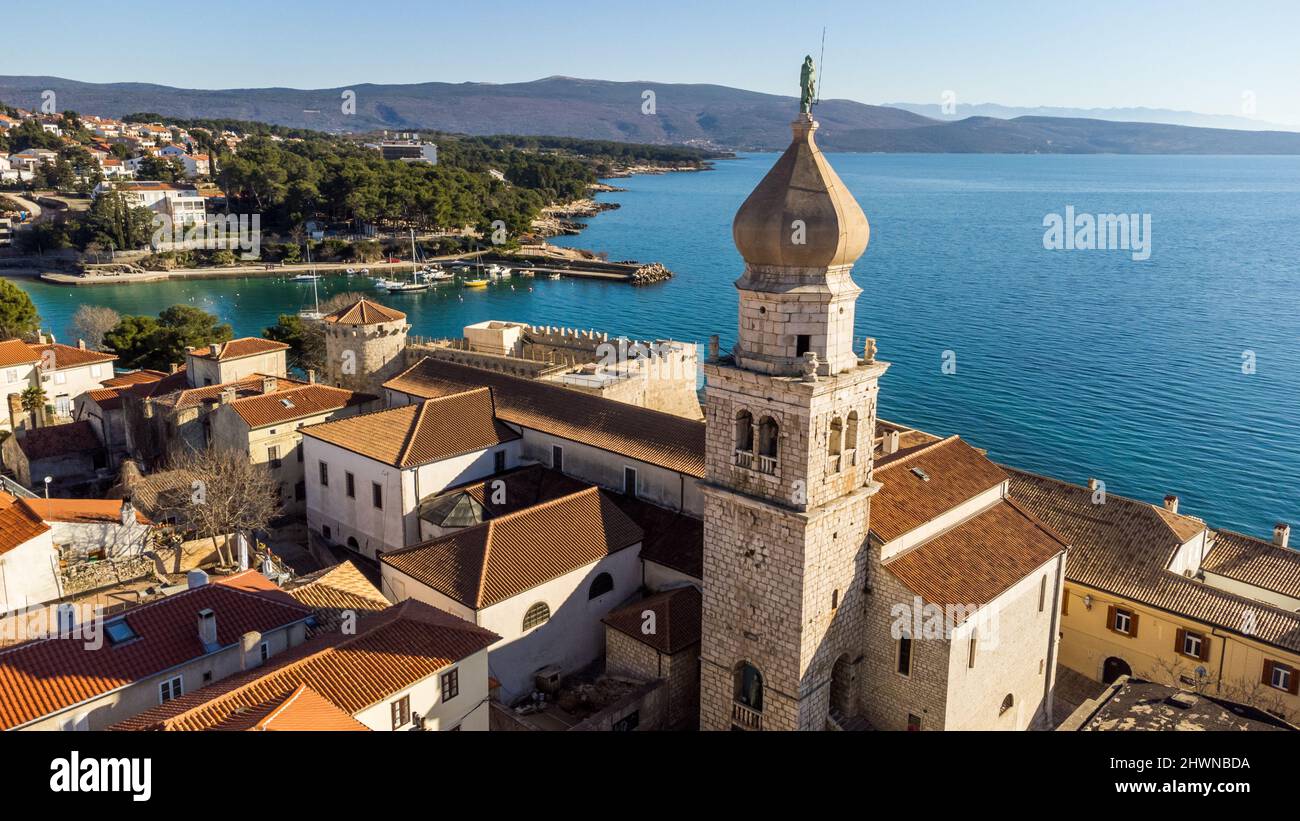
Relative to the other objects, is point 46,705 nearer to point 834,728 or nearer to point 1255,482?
point 834,728

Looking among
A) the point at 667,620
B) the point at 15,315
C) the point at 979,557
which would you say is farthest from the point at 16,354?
the point at 979,557

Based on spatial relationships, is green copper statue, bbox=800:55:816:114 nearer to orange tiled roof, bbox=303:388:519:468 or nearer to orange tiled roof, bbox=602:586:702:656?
orange tiled roof, bbox=602:586:702:656

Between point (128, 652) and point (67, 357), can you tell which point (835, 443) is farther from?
point (67, 357)

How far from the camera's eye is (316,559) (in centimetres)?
3155

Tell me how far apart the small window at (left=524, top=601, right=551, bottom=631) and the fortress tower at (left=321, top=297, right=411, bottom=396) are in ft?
68.6

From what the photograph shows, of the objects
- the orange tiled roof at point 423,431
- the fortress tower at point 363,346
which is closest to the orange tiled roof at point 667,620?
the orange tiled roof at point 423,431

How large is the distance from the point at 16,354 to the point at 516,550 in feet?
116

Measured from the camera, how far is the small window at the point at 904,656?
19.6 metres

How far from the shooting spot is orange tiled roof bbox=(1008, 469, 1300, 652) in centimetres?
2320

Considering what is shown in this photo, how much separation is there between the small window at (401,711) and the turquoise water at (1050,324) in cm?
3839

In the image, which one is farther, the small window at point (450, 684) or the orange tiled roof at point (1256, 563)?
the orange tiled roof at point (1256, 563)

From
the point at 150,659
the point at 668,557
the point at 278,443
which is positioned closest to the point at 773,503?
the point at 668,557

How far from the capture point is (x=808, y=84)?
17781 millimetres

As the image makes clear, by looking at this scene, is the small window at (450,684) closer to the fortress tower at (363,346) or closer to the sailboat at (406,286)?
the fortress tower at (363,346)
